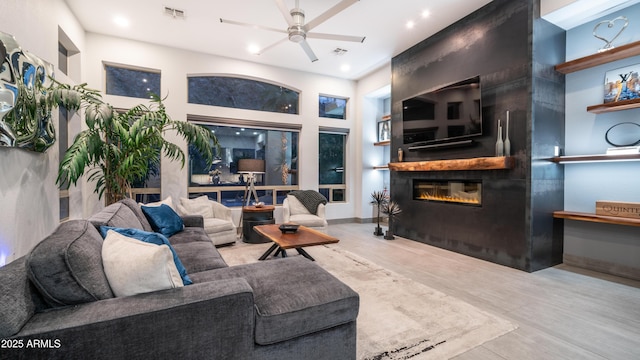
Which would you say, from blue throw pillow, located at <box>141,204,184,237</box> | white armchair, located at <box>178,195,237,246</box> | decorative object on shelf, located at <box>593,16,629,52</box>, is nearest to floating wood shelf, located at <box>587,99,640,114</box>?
decorative object on shelf, located at <box>593,16,629,52</box>

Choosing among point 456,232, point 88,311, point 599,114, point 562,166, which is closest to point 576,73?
point 599,114

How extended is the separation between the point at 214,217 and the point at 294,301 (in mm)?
3449

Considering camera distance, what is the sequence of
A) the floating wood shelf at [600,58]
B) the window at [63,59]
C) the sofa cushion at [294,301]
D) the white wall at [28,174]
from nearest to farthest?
1. the sofa cushion at [294,301]
2. the white wall at [28,174]
3. the floating wood shelf at [600,58]
4. the window at [63,59]

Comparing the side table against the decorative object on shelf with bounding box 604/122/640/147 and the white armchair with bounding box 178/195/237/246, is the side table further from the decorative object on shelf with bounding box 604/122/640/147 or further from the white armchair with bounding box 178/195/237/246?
the decorative object on shelf with bounding box 604/122/640/147

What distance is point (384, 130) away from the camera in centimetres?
626

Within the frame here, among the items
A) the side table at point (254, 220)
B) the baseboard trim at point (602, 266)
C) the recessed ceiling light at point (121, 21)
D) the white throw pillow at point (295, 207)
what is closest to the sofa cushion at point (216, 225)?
the side table at point (254, 220)

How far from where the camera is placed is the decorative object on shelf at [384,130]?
615cm

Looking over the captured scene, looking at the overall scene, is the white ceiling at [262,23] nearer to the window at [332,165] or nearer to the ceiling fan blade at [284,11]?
the ceiling fan blade at [284,11]

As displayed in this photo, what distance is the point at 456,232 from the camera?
4.07 metres

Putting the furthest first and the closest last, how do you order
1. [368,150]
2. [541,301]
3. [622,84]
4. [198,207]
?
[368,150] < [198,207] < [622,84] < [541,301]

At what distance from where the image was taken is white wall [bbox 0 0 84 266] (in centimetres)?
226

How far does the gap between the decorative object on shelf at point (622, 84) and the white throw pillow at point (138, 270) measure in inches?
178

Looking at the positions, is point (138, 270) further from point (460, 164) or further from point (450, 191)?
point (450, 191)

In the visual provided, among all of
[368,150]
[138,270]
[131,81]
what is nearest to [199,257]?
[138,270]
